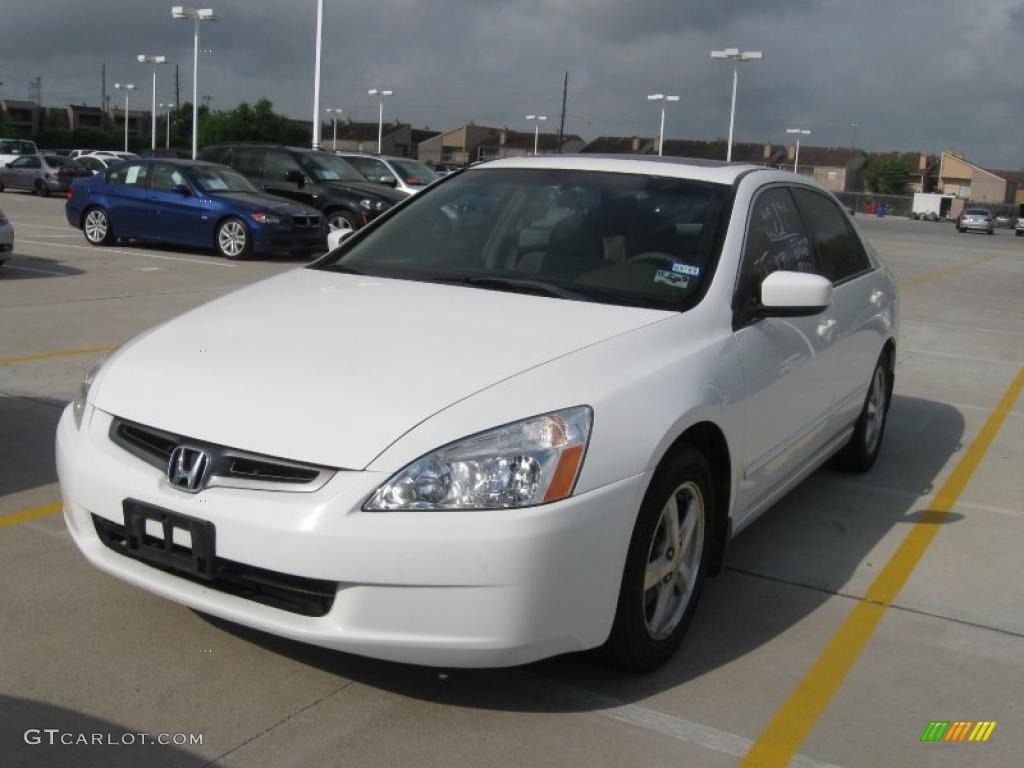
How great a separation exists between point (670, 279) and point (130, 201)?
14590 millimetres

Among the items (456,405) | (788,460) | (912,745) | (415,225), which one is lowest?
(912,745)

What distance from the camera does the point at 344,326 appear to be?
3691mm

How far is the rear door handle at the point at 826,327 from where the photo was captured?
15.8ft

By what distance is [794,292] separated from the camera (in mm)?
4012

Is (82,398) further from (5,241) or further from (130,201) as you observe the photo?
(130,201)

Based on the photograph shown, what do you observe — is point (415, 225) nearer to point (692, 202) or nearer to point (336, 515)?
point (692, 202)

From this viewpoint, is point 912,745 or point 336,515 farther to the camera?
point 912,745

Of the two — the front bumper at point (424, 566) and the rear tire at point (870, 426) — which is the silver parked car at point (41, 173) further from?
the front bumper at point (424, 566)

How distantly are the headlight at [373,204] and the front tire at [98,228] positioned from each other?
153 inches

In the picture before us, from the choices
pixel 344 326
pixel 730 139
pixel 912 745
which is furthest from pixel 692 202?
pixel 730 139

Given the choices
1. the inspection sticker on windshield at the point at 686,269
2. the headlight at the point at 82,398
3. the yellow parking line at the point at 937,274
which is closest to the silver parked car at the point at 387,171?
the yellow parking line at the point at 937,274

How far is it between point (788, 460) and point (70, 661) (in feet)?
9.08

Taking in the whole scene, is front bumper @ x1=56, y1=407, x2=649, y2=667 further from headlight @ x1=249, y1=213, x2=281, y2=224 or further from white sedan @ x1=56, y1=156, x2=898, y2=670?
headlight @ x1=249, y1=213, x2=281, y2=224

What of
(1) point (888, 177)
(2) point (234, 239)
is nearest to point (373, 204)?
(2) point (234, 239)
